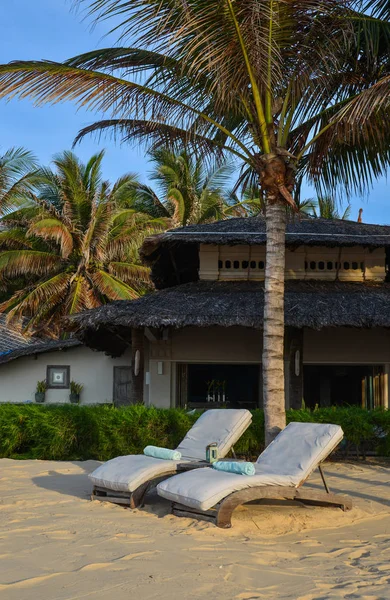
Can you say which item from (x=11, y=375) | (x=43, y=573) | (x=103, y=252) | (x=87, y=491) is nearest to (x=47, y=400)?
(x=11, y=375)

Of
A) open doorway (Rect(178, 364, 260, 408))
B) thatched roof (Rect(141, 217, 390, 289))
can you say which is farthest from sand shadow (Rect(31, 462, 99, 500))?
open doorway (Rect(178, 364, 260, 408))

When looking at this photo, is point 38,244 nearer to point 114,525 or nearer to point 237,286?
point 237,286

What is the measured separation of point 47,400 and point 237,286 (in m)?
7.01

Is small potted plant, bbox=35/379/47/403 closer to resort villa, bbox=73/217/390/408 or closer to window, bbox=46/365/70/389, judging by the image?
window, bbox=46/365/70/389

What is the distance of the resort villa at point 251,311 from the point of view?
12.8m

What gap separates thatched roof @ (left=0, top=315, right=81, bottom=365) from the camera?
60.8 feet

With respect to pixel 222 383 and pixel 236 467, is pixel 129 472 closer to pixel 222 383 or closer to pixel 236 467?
pixel 236 467

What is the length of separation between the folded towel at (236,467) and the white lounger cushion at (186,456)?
1.74ft

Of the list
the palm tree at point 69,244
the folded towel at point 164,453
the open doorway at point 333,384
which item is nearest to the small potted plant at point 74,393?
the palm tree at point 69,244

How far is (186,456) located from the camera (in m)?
7.27

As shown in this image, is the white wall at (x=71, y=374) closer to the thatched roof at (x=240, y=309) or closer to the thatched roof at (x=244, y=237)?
the thatched roof at (x=244, y=237)

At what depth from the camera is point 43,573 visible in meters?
4.11

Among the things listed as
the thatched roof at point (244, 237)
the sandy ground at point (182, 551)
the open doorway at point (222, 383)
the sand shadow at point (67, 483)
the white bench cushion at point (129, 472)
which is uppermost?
the thatched roof at point (244, 237)

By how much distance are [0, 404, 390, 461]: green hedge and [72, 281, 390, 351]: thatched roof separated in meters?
2.93
